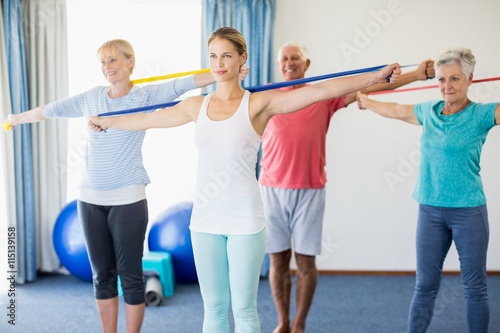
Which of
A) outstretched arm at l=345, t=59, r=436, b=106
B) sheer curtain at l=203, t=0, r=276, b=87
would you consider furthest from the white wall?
outstretched arm at l=345, t=59, r=436, b=106

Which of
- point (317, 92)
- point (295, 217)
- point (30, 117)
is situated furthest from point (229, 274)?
point (30, 117)

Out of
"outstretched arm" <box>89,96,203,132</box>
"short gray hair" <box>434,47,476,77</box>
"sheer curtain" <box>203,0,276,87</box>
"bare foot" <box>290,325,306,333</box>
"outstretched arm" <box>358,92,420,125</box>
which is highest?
"sheer curtain" <box>203,0,276,87</box>

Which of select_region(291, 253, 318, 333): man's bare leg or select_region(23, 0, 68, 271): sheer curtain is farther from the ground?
select_region(23, 0, 68, 271): sheer curtain

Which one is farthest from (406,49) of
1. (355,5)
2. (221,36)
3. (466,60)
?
(221,36)

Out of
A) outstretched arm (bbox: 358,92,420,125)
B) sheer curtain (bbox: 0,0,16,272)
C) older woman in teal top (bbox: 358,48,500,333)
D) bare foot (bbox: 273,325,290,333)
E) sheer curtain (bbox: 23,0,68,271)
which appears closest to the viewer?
older woman in teal top (bbox: 358,48,500,333)

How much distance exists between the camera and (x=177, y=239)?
14.2ft

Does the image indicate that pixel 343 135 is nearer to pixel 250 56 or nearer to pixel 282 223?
pixel 250 56

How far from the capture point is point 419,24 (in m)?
4.56

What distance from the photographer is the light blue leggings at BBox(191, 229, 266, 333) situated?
7.36 feet

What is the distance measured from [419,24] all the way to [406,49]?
0.22 m

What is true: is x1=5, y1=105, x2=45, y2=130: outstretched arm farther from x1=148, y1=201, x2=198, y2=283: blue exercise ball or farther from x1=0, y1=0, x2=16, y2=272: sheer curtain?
x1=148, y1=201, x2=198, y2=283: blue exercise ball

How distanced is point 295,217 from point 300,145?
1.33 feet

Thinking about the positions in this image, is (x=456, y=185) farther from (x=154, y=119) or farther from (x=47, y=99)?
(x=47, y=99)

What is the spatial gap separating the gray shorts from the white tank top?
94cm
